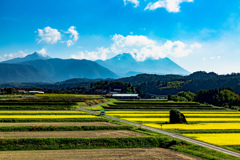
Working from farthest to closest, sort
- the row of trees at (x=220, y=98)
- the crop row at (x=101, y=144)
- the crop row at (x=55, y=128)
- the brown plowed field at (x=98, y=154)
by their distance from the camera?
the row of trees at (x=220, y=98) → the crop row at (x=55, y=128) → the crop row at (x=101, y=144) → the brown plowed field at (x=98, y=154)

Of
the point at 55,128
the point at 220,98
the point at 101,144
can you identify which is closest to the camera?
the point at 101,144

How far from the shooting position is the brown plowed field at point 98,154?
23.0 m

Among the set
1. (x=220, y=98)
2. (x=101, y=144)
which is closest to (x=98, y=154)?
(x=101, y=144)

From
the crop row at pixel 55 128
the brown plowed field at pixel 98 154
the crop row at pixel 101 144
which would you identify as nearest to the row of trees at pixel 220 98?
the crop row at pixel 55 128

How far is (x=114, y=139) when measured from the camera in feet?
95.7

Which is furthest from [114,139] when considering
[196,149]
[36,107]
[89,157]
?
[36,107]

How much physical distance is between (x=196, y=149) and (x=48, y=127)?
2103 centimetres

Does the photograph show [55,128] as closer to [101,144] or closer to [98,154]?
[101,144]

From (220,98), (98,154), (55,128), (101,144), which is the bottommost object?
(98,154)

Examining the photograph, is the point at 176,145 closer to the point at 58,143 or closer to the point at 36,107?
the point at 58,143

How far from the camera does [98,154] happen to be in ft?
80.5

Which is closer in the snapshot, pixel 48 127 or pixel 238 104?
pixel 48 127

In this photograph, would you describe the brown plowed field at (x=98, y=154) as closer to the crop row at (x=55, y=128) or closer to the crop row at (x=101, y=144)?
the crop row at (x=101, y=144)

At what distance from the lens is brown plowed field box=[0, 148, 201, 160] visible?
2300 centimetres
